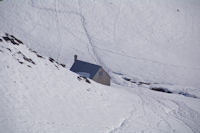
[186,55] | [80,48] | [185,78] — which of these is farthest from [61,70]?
[186,55]

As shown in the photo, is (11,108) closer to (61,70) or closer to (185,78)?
(61,70)

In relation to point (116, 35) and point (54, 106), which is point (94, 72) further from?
point (116, 35)

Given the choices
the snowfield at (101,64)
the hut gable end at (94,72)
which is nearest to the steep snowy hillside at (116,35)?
the snowfield at (101,64)

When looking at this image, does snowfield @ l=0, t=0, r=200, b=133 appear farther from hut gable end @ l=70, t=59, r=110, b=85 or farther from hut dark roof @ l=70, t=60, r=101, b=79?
hut dark roof @ l=70, t=60, r=101, b=79

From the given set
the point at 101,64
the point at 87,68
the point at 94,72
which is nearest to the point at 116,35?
the point at 101,64

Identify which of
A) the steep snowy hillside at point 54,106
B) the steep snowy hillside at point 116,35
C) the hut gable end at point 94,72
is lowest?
the steep snowy hillside at point 54,106

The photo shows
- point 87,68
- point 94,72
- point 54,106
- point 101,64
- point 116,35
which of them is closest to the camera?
point 54,106

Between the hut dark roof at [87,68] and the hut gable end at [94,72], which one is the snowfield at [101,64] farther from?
the hut dark roof at [87,68]
